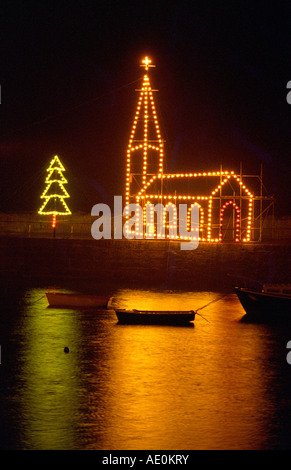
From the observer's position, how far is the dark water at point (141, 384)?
1053cm

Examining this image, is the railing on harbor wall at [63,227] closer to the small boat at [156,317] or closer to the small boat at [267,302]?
the small boat at [267,302]

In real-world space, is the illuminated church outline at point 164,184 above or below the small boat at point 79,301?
above

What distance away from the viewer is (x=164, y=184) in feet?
110

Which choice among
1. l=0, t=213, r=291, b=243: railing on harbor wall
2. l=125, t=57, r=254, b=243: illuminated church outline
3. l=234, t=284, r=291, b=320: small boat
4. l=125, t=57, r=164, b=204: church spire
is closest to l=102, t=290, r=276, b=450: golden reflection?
l=234, t=284, r=291, b=320: small boat

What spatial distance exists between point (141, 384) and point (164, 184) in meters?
20.5

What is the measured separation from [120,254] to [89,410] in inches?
776

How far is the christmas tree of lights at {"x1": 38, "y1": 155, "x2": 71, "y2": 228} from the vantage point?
3712cm

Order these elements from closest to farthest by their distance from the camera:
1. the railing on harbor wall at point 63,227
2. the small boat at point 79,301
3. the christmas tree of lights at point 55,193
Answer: the small boat at point 79,301 → the railing on harbor wall at point 63,227 → the christmas tree of lights at point 55,193

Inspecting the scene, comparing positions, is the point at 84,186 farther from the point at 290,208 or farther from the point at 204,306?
the point at 204,306

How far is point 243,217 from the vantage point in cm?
3447

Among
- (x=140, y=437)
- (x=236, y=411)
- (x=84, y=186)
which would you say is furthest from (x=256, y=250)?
(x=140, y=437)

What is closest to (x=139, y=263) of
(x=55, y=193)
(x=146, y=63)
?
(x=55, y=193)

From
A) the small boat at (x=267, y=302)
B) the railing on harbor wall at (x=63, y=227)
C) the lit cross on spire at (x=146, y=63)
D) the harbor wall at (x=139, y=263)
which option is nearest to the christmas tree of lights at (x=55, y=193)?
the railing on harbor wall at (x=63, y=227)

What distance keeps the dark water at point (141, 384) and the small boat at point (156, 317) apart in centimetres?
30
